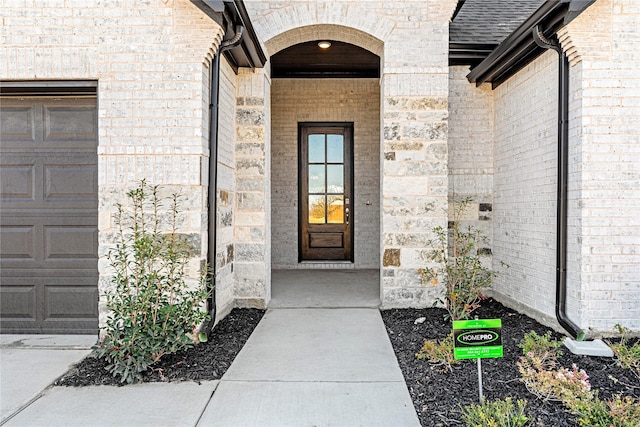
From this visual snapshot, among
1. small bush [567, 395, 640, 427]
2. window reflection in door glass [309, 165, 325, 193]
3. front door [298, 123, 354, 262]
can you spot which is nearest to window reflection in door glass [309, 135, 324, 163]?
A: front door [298, 123, 354, 262]

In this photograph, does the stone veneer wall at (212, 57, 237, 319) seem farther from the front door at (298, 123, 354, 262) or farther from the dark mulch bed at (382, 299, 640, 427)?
the front door at (298, 123, 354, 262)

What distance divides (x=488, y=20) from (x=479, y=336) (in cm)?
489

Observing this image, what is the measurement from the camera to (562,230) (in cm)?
366

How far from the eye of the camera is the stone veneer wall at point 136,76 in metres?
3.52

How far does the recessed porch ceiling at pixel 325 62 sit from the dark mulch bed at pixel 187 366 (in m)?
4.43

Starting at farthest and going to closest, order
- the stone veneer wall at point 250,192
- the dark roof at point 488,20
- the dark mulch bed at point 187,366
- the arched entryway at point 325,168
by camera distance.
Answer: the arched entryway at point 325,168 < the dark roof at point 488,20 < the stone veneer wall at point 250,192 < the dark mulch bed at point 187,366

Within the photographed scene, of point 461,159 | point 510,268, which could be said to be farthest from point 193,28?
point 510,268

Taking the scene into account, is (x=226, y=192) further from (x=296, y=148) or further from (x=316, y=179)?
(x=316, y=179)

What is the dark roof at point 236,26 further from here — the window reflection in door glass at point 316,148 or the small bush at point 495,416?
the small bush at point 495,416

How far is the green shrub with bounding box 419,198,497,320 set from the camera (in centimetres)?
399

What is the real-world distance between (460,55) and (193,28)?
10.6ft

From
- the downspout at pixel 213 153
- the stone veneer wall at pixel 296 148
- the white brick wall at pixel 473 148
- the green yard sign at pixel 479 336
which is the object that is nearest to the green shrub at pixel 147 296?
the downspout at pixel 213 153

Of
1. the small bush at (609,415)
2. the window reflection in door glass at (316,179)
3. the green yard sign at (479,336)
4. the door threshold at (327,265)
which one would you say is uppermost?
the window reflection in door glass at (316,179)

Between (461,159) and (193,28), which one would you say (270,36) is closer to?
(193,28)
